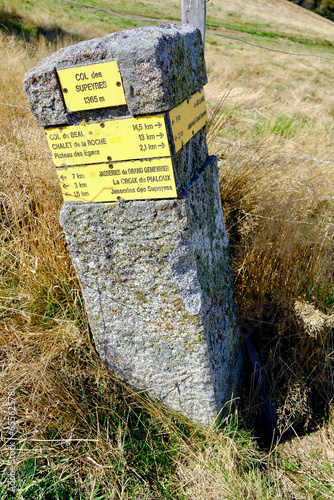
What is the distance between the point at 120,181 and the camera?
4.60 feet

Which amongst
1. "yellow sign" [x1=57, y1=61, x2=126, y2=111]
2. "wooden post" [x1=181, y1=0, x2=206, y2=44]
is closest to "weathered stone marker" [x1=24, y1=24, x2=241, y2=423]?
"yellow sign" [x1=57, y1=61, x2=126, y2=111]

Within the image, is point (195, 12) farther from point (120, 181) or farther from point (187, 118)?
point (120, 181)

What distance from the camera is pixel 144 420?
1.85m

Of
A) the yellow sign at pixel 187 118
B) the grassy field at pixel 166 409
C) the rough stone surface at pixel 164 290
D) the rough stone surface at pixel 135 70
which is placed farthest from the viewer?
the grassy field at pixel 166 409

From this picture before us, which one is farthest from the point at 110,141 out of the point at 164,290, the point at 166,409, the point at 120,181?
the point at 166,409

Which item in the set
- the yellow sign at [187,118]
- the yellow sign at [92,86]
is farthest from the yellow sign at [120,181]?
the yellow sign at [92,86]

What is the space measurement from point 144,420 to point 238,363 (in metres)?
0.60

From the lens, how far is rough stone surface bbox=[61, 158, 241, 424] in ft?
4.77

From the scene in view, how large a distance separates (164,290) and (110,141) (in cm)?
63

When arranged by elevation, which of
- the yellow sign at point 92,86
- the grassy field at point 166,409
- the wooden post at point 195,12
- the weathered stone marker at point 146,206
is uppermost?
the wooden post at point 195,12

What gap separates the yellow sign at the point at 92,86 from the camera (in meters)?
1.23

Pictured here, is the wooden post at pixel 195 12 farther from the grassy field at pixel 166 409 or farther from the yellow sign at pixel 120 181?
the yellow sign at pixel 120 181

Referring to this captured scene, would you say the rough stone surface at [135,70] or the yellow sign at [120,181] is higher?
the rough stone surface at [135,70]

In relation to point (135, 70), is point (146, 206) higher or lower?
lower
